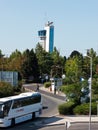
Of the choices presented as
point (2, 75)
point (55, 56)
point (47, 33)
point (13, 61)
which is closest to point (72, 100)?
point (2, 75)

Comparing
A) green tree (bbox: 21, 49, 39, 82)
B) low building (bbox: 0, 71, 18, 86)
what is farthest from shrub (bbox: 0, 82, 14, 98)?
green tree (bbox: 21, 49, 39, 82)

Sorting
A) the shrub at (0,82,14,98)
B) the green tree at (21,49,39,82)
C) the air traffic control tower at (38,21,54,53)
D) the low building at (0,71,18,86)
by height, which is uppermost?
the air traffic control tower at (38,21,54,53)

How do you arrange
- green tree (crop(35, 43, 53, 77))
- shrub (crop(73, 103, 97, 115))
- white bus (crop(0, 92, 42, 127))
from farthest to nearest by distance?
green tree (crop(35, 43, 53, 77)) → shrub (crop(73, 103, 97, 115)) → white bus (crop(0, 92, 42, 127))

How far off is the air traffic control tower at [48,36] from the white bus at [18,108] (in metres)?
133

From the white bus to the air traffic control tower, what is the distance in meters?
133

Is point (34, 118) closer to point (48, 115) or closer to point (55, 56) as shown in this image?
point (48, 115)

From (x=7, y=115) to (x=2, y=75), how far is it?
33109mm

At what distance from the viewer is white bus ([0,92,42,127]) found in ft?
123

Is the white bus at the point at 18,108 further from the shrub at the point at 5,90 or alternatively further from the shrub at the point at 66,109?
the shrub at the point at 5,90

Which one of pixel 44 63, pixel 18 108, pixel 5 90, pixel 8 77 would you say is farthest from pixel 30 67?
pixel 18 108

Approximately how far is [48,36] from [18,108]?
140 m

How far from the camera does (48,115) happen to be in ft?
152

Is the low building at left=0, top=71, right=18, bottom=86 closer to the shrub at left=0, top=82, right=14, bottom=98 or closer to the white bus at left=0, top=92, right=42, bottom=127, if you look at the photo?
the shrub at left=0, top=82, right=14, bottom=98

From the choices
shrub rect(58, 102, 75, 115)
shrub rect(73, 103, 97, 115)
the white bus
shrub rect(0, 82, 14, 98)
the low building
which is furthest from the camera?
the low building
